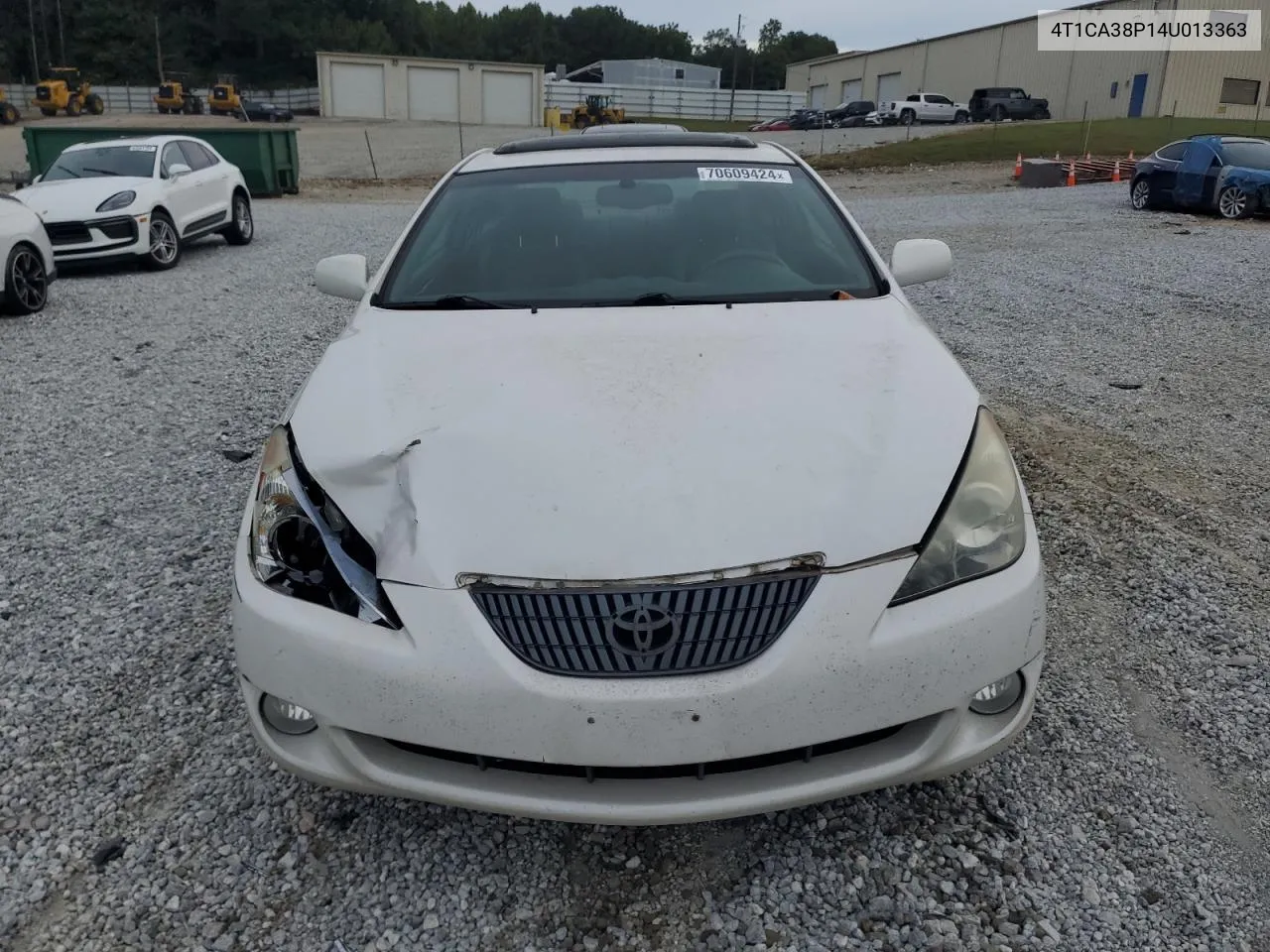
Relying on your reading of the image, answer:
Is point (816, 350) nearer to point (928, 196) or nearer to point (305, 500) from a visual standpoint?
point (305, 500)

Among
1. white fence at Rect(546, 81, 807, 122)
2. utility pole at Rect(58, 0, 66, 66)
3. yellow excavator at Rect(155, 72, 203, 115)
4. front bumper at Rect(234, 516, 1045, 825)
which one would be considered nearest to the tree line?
utility pole at Rect(58, 0, 66, 66)

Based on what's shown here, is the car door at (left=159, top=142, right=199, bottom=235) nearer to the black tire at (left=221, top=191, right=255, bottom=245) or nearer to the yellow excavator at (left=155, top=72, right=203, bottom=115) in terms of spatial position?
the black tire at (left=221, top=191, right=255, bottom=245)

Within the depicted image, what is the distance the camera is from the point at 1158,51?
45.1 metres

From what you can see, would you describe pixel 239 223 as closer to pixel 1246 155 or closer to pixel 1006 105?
pixel 1246 155

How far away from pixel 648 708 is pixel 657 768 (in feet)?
0.51

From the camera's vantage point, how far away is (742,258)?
326 cm

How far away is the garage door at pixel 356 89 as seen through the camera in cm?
5370

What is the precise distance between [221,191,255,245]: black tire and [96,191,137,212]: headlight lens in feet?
6.66

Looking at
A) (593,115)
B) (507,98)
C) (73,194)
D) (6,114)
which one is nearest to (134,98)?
(6,114)

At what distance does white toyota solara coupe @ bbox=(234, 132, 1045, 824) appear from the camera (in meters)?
1.85

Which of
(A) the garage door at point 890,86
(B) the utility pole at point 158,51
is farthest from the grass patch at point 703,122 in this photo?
(B) the utility pole at point 158,51

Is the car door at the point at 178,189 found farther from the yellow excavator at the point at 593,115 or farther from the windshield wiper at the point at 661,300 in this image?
the yellow excavator at the point at 593,115

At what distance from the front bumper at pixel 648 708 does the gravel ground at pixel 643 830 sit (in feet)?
1.06

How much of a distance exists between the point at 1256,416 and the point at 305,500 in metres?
5.24
